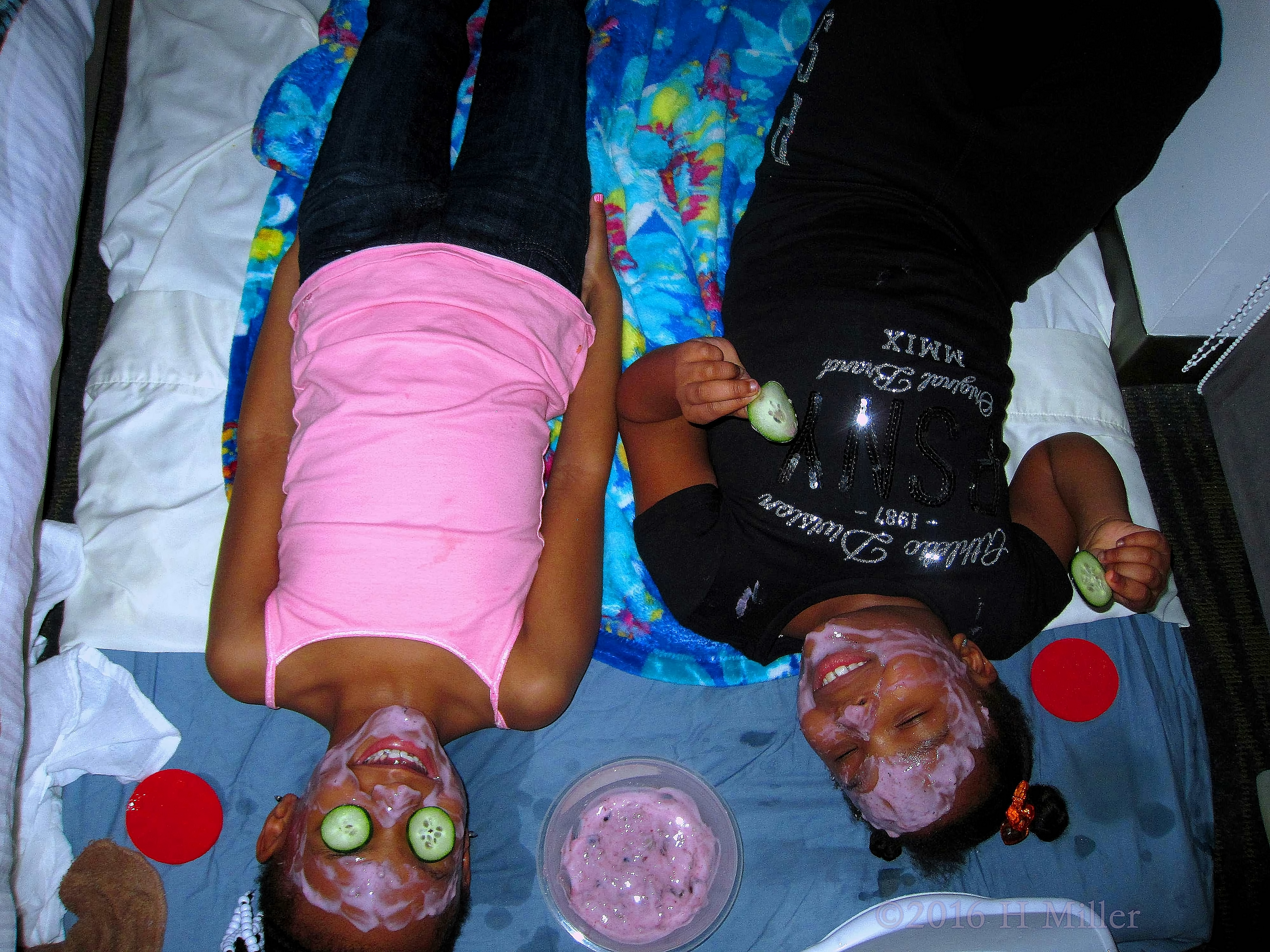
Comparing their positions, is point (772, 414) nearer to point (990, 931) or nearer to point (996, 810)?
point (996, 810)

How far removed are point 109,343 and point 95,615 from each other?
0.47 meters

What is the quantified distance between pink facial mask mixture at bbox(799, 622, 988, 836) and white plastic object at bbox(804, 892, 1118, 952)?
178mm

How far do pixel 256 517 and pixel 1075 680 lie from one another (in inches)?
53.9

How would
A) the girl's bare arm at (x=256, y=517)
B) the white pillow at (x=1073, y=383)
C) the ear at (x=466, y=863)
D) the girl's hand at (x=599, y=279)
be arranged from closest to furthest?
the ear at (x=466, y=863)
the girl's bare arm at (x=256, y=517)
the girl's hand at (x=599, y=279)
the white pillow at (x=1073, y=383)

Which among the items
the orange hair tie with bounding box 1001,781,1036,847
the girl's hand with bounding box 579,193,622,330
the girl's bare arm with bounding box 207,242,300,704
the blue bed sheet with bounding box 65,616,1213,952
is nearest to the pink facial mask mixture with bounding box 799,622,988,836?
the orange hair tie with bounding box 1001,781,1036,847

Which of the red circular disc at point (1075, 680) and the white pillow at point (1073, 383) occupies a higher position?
the white pillow at point (1073, 383)

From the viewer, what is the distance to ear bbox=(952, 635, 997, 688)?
1.16 m

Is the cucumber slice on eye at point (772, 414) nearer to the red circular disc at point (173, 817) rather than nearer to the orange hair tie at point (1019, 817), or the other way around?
the orange hair tie at point (1019, 817)

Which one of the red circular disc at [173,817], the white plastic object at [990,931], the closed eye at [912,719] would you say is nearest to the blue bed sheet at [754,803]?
the red circular disc at [173,817]

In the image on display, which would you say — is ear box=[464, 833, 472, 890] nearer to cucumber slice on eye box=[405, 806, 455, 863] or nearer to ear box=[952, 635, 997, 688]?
cucumber slice on eye box=[405, 806, 455, 863]

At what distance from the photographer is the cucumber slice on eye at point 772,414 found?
1.08 m

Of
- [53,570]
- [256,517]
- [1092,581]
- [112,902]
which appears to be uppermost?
[1092,581]

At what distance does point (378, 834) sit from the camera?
97 centimetres

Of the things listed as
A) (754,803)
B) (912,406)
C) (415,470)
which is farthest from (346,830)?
(912,406)
